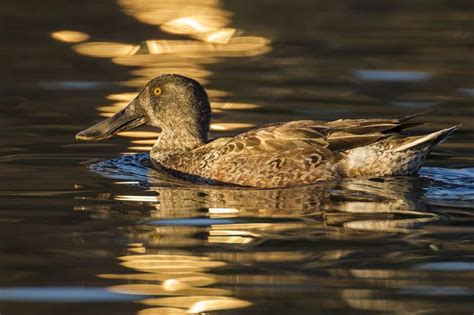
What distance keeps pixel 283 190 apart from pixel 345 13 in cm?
1006

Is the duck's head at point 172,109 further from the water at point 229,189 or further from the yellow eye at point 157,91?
the water at point 229,189

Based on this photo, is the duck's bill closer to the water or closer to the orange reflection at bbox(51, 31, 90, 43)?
the water

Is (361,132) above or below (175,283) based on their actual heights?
above

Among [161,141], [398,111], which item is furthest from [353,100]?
[161,141]

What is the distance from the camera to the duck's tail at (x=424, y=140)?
9992 mm

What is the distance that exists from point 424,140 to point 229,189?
147 cm

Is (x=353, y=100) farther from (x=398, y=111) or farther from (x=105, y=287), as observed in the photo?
(x=105, y=287)

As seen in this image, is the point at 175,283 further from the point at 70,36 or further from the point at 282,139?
the point at 70,36

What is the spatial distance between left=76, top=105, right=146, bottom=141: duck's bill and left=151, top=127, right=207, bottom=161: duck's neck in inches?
13.8

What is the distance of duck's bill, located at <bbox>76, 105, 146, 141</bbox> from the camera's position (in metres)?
11.5

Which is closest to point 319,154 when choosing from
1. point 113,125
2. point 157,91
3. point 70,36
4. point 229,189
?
point 229,189

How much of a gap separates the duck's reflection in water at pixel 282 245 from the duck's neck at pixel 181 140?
92 cm

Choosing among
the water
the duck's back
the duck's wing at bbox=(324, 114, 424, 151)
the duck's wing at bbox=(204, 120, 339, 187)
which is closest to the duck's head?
the water

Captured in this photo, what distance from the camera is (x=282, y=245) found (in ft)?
26.6
